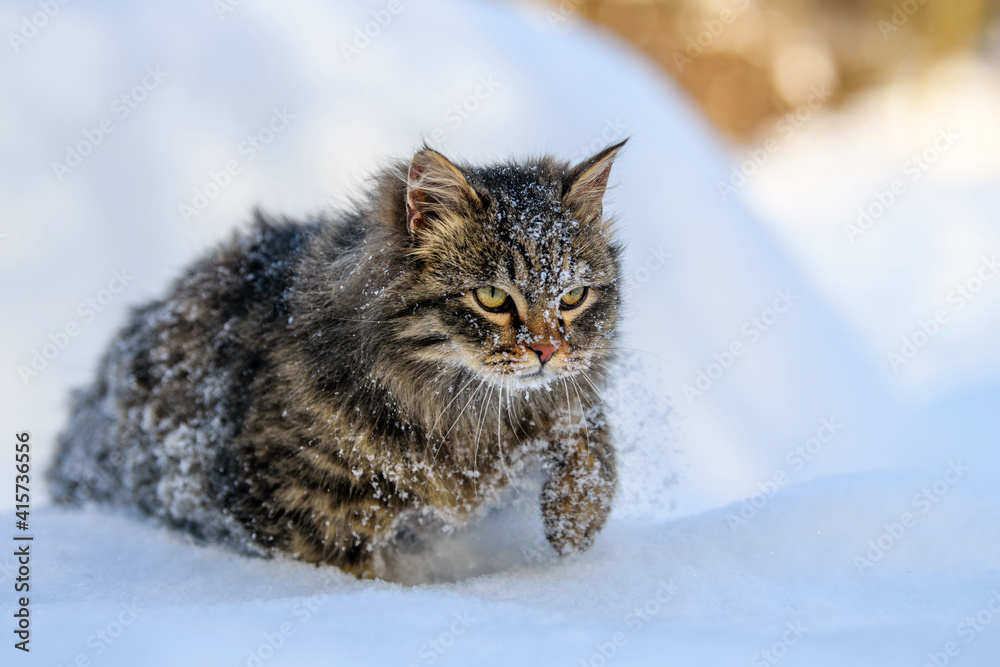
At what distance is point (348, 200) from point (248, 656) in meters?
1.45

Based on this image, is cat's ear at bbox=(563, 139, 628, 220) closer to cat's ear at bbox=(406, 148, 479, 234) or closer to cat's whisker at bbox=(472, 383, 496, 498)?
cat's ear at bbox=(406, 148, 479, 234)

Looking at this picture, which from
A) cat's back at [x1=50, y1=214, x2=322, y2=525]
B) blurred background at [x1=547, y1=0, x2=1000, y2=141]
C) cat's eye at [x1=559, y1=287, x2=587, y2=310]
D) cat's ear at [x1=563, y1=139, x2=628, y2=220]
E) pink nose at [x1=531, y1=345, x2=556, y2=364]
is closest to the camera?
pink nose at [x1=531, y1=345, x2=556, y2=364]

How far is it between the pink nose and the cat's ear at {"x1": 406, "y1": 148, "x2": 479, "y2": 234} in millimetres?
416

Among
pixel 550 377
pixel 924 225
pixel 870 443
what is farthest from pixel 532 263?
pixel 924 225

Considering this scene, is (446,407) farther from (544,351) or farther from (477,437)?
(544,351)

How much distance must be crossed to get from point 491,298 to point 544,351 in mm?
200

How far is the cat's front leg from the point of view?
2053 mm

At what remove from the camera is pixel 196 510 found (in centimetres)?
232

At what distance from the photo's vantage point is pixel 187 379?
2414 mm

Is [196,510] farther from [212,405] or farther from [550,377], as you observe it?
[550,377]

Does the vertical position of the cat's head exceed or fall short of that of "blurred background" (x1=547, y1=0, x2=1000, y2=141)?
it falls short

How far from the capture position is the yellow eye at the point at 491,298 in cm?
192

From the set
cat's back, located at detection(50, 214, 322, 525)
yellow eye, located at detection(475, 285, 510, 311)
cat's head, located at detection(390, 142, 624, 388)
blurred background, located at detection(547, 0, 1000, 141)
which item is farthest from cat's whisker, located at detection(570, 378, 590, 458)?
blurred background, located at detection(547, 0, 1000, 141)

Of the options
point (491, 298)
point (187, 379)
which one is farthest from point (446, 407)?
point (187, 379)
